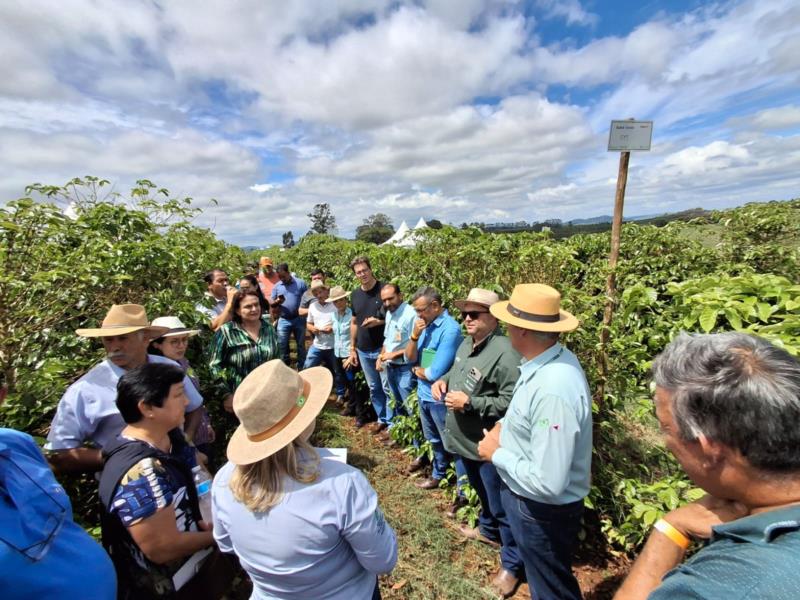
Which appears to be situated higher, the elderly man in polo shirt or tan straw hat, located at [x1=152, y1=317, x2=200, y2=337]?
the elderly man in polo shirt

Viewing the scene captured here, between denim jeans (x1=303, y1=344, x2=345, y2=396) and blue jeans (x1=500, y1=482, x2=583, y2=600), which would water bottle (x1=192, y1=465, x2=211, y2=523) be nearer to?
blue jeans (x1=500, y1=482, x2=583, y2=600)

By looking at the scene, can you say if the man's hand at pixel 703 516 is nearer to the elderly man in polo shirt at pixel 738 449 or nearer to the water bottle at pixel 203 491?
the elderly man in polo shirt at pixel 738 449

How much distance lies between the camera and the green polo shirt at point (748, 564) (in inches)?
26.1

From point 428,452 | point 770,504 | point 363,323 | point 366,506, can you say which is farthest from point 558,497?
point 363,323

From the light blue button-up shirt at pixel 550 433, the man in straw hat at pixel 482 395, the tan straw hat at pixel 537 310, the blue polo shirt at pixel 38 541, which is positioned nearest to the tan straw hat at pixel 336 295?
the man in straw hat at pixel 482 395

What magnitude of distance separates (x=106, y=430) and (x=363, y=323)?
2962 mm

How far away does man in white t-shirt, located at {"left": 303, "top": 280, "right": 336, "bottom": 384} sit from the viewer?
5566 millimetres

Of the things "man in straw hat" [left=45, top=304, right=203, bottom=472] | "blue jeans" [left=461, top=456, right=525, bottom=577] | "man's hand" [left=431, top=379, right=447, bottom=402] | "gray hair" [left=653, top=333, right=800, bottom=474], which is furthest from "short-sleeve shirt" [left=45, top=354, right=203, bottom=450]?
"gray hair" [left=653, top=333, right=800, bottom=474]

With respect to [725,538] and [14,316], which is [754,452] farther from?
[14,316]

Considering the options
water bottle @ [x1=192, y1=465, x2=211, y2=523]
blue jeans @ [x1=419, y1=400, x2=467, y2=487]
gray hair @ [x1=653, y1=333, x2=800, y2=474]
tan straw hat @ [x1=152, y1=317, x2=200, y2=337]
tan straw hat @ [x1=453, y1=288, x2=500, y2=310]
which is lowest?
blue jeans @ [x1=419, y1=400, x2=467, y2=487]

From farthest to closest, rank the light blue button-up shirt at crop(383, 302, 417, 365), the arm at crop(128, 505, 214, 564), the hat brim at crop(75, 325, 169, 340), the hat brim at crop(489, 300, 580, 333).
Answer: the light blue button-up shirt at crop(383, 302, 417, 365) < the hat brim at crop(75, 325, 169, 340) < the hat brim at crop(489, 300, 580, 333) < the arm at crop(128, 505, 214, 564)

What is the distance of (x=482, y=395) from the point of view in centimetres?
268

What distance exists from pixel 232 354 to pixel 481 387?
2.49 meters

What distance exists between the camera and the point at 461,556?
121 inches
